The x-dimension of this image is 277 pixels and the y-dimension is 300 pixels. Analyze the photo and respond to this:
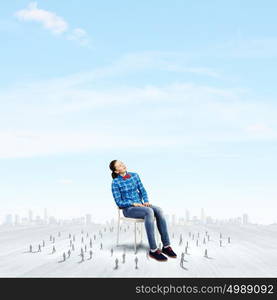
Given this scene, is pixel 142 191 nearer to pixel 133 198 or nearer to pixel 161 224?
pixel 133 198

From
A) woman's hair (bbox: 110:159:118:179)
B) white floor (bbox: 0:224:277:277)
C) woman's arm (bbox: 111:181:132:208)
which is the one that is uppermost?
woman's hair (bbox: 110:159:118:179)

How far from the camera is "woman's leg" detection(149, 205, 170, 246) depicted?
8.78 meters

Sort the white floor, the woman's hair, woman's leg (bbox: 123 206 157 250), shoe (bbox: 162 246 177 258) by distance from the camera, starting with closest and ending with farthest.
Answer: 1. the white floor
2. woman's leg (bbox: 123 206 157 250)
3. shoe (bbox: 162 246 177 258)
4. the woman's hair

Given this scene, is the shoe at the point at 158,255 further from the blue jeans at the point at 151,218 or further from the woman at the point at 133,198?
the woman at the point at 133,198

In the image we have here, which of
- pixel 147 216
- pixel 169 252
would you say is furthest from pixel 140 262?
pixel 147 216

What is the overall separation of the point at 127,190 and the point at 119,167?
0.46 m

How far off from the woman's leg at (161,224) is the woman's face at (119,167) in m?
0.90

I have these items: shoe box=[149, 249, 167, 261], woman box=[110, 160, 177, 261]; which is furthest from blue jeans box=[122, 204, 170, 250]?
shoe box=[149, 249, 167, 261]

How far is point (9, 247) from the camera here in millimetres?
10992

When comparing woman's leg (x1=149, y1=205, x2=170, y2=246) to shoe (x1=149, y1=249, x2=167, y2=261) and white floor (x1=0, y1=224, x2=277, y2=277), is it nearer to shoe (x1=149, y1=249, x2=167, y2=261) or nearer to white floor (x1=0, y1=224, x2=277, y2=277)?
shoe (x1=149, y1=249, x2=167, y2=261)

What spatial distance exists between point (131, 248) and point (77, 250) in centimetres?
112

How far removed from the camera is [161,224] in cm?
881
